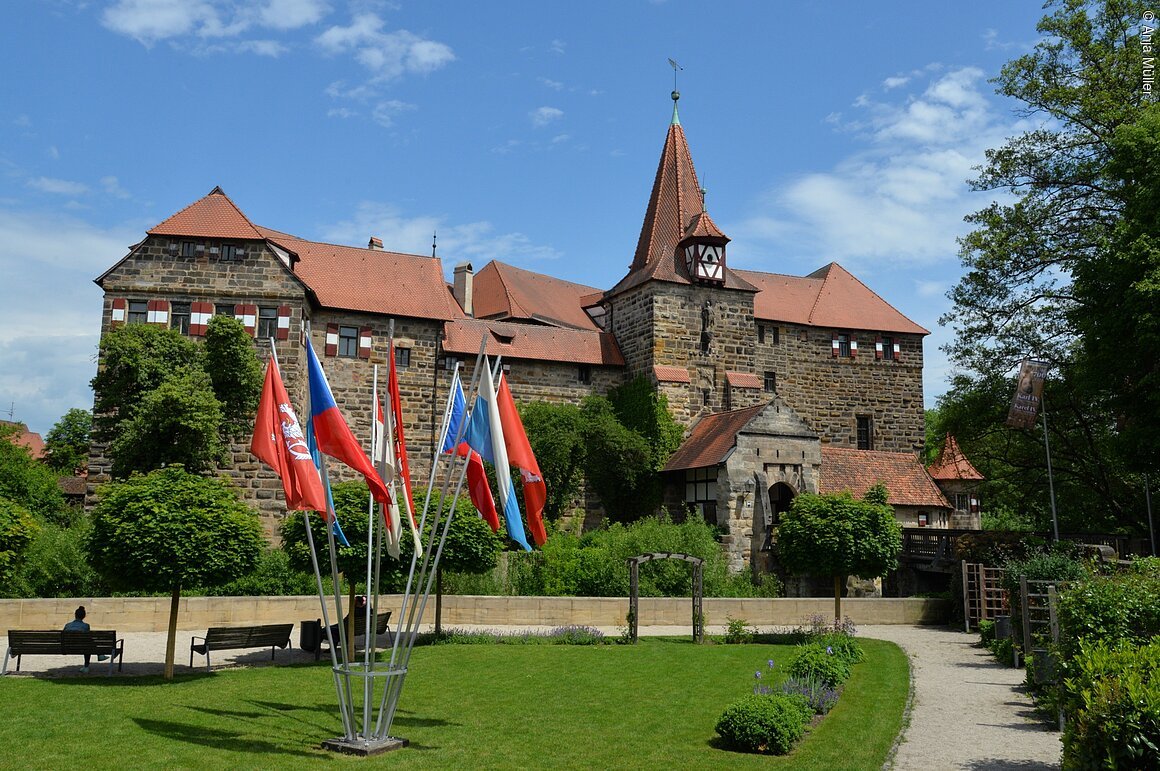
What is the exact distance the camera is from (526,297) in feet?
163

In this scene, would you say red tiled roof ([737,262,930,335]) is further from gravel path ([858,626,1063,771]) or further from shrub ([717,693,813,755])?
shrub ([717,693,813,755])

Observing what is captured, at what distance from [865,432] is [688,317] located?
40.1 ft

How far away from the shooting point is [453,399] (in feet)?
43.0

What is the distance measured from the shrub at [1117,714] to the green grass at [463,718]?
286cm

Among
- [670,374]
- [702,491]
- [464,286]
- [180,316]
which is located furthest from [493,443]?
[464,286]

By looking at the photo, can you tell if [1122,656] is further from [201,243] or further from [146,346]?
[201,243]

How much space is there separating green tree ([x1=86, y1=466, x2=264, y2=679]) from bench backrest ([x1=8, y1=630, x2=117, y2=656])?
924 millimetres

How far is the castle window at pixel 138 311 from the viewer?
34.5m

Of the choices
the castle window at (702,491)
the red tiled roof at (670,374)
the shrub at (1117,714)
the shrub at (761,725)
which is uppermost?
the red tiled roof at (670,374)

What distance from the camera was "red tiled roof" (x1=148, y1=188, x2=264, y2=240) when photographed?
3516 centimetres

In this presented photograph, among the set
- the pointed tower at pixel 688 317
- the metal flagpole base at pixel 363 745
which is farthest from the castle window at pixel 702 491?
the metal flagpole base at pixel 363 745

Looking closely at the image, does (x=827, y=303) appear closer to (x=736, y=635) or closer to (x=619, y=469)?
(x=619, y=469)

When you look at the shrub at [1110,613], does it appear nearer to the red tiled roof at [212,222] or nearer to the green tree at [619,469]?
the green tree at [619,469]

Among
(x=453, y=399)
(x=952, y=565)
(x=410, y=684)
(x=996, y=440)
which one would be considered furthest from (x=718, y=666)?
→ (x=996, y=440)
